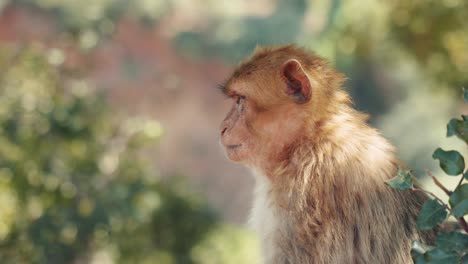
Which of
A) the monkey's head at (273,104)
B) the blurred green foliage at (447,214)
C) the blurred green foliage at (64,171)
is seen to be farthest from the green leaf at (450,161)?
the blurred green foliage at (64,171)

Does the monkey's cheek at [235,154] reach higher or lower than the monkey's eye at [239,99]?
lower

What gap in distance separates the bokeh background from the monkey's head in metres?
4.55

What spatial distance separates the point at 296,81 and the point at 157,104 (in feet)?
32.5

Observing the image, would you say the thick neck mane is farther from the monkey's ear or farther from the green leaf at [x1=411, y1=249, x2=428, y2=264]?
the green leaf at [x1=411, y1=249, x2=428, y2=264]

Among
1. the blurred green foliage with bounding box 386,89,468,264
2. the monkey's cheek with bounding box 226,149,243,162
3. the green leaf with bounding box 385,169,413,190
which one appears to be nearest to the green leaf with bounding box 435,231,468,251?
the blurred green foliage with bounding box 386,89,468,264

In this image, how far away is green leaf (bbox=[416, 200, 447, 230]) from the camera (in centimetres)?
259

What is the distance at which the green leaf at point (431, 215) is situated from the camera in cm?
259

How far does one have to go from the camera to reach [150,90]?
13.3 m

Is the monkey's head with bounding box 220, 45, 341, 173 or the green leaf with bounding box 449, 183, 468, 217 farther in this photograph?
the monkey's head with bounding box 220, 45, 341, 173

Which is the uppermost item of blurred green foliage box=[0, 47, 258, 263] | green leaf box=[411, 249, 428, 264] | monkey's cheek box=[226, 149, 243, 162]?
blurred green foliage box=[0, 47, 258, 263]

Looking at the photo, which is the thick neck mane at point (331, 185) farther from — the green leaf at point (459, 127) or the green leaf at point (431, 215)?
the green leaf at point (459, 127)

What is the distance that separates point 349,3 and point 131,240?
5.43m

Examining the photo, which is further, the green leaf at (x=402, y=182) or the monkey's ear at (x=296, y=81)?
the monkey's ear at (x=296, y=81)

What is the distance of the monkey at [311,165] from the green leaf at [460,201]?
85cm
